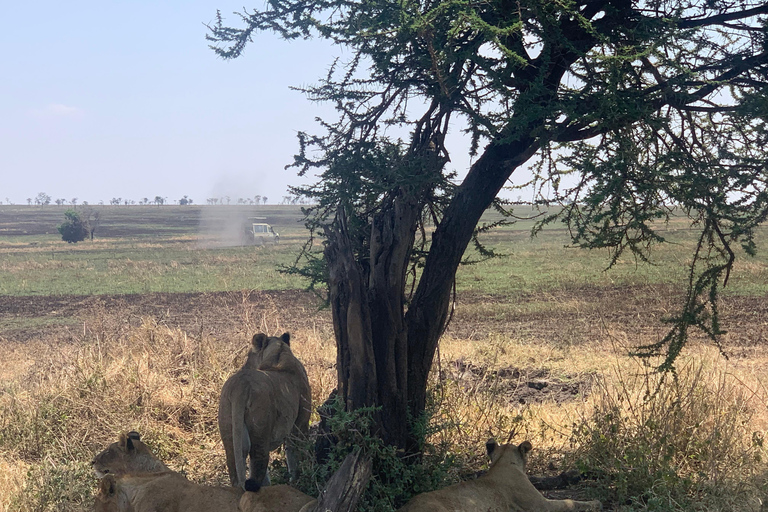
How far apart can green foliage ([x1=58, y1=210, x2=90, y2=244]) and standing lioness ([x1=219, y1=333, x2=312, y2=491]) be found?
207 ft

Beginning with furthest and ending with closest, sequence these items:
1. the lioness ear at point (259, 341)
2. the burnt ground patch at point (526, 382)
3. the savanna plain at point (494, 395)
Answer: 1. the burnt ground patch at point (526, 382)
2. the lioness ear at point (259, 341)
3. the savanna plain at point (494, 395)

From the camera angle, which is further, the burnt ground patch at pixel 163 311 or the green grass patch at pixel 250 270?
the green grass patch at pixel 250 270

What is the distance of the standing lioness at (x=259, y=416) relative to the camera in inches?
205

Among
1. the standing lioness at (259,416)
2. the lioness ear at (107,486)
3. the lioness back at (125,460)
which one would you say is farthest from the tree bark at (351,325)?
the lioness ear at (107,486)

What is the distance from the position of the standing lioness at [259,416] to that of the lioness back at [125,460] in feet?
1.98

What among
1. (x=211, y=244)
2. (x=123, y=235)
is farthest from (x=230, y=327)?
(x=123, y=235)

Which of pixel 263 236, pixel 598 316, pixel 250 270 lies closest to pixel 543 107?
pixel 598 316

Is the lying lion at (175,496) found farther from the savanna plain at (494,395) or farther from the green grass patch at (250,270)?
the green grass patch at (250,270)

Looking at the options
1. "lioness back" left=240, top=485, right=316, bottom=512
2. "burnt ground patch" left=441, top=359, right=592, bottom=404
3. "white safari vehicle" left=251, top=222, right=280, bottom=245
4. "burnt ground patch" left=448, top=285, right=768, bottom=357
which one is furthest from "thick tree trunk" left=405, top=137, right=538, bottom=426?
"white safari vehicle" left=251, top=222, right=280, bottom=245

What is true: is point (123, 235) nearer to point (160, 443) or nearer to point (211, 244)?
point (211, 244)

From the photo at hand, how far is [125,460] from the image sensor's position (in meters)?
5.14

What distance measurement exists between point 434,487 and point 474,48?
4.03 m

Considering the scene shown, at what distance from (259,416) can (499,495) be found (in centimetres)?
209

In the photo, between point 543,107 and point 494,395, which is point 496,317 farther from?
point 543,107
